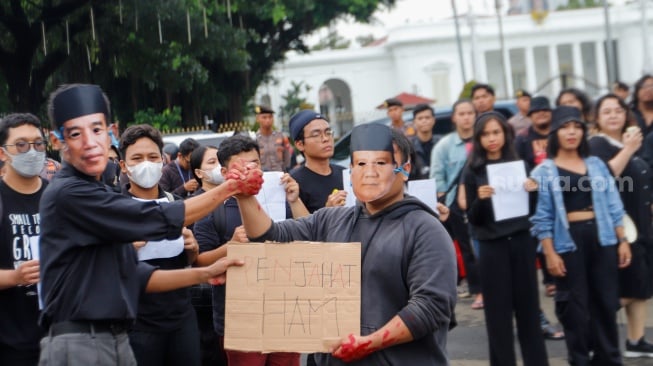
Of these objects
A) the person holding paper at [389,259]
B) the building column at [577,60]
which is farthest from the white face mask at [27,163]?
the building column at [577,60]

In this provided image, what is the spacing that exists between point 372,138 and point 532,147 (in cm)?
594

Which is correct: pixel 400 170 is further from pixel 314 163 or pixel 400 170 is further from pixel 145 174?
pixel 314 163

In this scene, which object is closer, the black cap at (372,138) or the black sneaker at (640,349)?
the black cap at (372,138)

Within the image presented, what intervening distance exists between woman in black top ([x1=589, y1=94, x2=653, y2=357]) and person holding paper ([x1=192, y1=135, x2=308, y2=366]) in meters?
2.88

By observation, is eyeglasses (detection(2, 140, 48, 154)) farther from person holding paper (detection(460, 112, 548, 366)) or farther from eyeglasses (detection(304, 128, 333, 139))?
person holding paper (detection(460, 112, 548, 366))

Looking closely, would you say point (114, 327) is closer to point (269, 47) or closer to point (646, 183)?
point (646, 183)

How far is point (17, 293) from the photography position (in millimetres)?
4953

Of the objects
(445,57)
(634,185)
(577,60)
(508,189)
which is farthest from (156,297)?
(577,60)

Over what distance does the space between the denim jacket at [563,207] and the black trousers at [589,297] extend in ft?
0.21

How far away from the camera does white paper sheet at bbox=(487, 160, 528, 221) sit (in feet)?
22.5

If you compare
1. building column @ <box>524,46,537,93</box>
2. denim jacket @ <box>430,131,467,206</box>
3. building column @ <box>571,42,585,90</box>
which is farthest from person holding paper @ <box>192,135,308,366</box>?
building column @ <box>524,46,537,93</box>

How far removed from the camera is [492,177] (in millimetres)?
6961

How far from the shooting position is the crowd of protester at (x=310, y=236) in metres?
3.98

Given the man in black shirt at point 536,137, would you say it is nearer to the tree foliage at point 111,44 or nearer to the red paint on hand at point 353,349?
the red paint on hand at point 353,349
